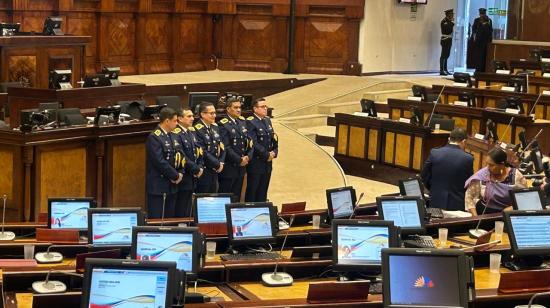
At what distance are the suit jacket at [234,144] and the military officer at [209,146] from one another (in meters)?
0.17

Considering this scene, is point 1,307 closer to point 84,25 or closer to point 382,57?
point 84,25

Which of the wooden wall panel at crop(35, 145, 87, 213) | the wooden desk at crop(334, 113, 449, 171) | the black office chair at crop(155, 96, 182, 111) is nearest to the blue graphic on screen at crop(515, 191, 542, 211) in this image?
the wooden wall panel at crop(35, 145, 87, 213)

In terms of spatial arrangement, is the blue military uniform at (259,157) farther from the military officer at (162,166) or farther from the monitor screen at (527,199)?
the monitor screen at (527,199)

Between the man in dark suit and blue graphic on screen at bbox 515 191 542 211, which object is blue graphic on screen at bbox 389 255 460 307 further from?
the man in dark suit

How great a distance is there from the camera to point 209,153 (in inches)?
435

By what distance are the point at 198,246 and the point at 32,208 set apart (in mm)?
3784

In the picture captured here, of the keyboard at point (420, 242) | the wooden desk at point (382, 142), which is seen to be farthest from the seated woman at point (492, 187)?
the wooden desk at point (382, 142)

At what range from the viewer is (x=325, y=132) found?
56.1 feet

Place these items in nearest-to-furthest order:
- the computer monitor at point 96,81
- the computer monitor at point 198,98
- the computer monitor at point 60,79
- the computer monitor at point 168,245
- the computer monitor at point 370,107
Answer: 1. the computer monitor at point 168,245
2. the computer monitor at point 198,98
3. the computer monitor at point 60,79
4. the computer monitor at point 96,81
5. the computer monitor at point 370,107

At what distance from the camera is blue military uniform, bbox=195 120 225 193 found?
10992 mm

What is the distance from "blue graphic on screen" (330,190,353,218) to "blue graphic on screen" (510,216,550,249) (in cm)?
170

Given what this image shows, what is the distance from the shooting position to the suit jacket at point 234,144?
1140 centimetres

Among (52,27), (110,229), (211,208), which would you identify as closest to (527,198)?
(211,208)

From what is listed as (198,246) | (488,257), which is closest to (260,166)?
(488,257)
